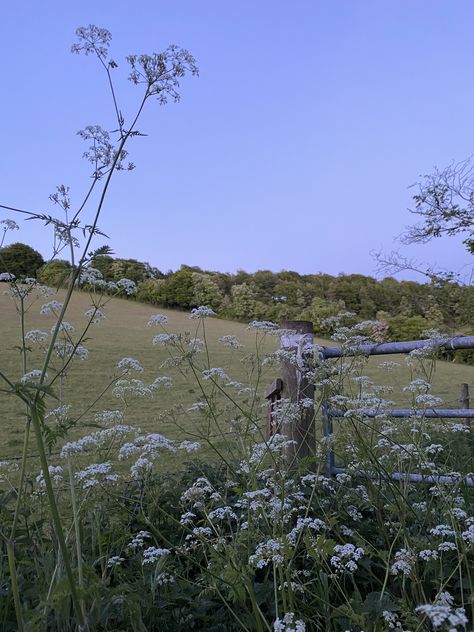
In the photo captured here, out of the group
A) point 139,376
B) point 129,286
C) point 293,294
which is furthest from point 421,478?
point 293,294

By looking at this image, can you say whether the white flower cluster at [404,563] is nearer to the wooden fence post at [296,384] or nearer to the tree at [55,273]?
the tree at [55,273]

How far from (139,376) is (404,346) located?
1116 centimetres

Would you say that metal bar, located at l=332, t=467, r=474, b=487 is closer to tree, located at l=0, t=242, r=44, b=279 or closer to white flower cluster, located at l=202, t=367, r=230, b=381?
white flower cluster, located at l=202, t=367, r=230, b=381

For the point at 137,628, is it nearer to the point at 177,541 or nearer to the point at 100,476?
the point at 100,476

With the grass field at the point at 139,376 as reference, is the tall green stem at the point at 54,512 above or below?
above

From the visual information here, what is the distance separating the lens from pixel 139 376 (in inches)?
556

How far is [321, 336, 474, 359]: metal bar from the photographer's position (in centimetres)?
287

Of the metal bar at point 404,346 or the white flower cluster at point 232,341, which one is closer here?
the metal bar at point 404,346

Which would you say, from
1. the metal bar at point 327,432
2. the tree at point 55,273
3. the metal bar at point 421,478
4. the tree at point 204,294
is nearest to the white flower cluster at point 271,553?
the metal bar at point 421,478

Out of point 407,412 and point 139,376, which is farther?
point 139,376

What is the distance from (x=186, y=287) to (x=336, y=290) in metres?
8.01

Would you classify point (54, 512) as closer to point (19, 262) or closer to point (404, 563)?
point (404, 563)

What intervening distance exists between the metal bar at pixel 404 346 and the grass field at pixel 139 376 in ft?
0.51

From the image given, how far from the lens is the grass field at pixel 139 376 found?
852cm
